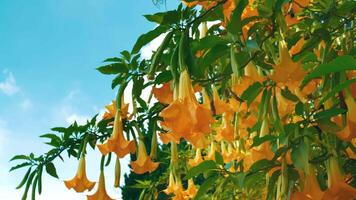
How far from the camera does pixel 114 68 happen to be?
159 cm

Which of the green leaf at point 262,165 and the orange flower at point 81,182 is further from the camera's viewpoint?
the orange flower at point 81,182

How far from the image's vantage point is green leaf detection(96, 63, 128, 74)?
159cm

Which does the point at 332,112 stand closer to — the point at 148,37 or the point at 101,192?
the point at 148,37

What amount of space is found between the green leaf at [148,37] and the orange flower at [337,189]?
571 mm

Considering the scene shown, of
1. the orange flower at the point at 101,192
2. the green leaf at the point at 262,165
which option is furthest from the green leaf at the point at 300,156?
the orange flower at the point at 101,192

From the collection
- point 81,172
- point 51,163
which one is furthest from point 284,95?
point 51,163

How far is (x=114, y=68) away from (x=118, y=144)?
24cm

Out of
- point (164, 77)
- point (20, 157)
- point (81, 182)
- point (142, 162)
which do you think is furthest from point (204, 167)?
point (20, 157)

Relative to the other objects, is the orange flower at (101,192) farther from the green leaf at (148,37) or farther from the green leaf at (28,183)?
the green leaf at (148,37)

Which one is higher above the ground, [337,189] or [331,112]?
[331,112]

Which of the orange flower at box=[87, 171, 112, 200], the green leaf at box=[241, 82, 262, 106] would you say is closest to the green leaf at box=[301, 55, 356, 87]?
the green leaf at box=[241, 82, 262, 106]

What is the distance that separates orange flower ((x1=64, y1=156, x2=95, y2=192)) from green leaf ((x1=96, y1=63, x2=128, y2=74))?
32 cm

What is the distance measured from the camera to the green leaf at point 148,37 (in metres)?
1.33

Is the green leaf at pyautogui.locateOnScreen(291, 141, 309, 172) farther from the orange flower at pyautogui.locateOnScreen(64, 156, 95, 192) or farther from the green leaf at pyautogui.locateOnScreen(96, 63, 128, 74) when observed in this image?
the orange flower at pyautogui.locateOnScreen(64, 156, 95, 192)
